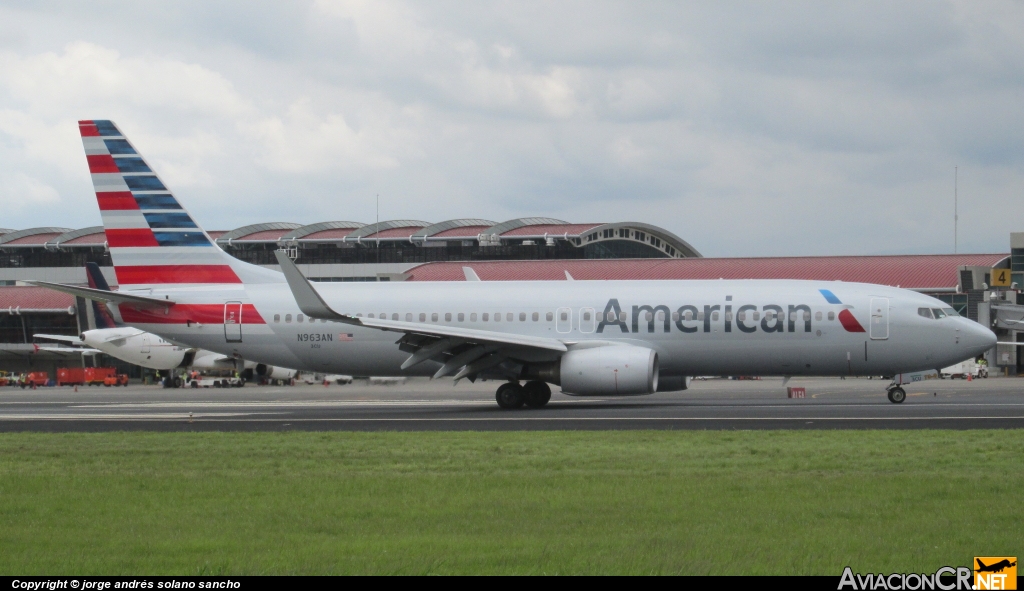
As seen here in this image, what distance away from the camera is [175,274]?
103 ft

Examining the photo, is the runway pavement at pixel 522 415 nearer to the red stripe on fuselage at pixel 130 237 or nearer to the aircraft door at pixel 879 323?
the aircraft door at pixel 879 323

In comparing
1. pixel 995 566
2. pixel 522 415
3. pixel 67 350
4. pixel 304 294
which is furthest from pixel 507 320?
pixel 67 350

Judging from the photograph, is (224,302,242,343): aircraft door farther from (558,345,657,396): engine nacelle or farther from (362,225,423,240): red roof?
(362,225,423,240): red roof

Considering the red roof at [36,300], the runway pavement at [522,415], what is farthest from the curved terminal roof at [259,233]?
the runway pavement at [522,415]

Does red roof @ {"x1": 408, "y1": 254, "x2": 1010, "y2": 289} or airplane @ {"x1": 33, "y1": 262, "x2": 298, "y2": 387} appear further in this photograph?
red roof @ {"x1": 408, "y1": 254, "x2": 1010, "y2": 289}

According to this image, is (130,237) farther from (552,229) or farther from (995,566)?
(552,229)

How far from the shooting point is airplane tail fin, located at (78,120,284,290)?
31484 millimetres

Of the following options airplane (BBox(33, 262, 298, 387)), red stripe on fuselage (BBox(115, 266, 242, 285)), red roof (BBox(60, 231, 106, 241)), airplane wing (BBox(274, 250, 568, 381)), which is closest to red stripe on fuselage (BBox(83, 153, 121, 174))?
red stripe on fuselage (BBox(115, 266, 242, 285))

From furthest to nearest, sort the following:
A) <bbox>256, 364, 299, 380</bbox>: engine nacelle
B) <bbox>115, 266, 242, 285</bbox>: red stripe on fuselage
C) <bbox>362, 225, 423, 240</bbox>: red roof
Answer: <bbox>362, 225, 423, 240</bbox>: red roof < <bbox>256, 364, 299, 380</bbox>: engine nacelle < <bbox>115, 266, 242, 285</bbox>: red stripe on fuselage

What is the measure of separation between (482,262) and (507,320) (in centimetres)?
4053

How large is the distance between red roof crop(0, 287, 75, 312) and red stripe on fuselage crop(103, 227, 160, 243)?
168 feet

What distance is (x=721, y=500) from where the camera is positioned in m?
11.2

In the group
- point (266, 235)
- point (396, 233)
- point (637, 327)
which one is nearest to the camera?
point (637, 327)

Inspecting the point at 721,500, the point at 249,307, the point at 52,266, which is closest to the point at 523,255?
the point at 52,266
